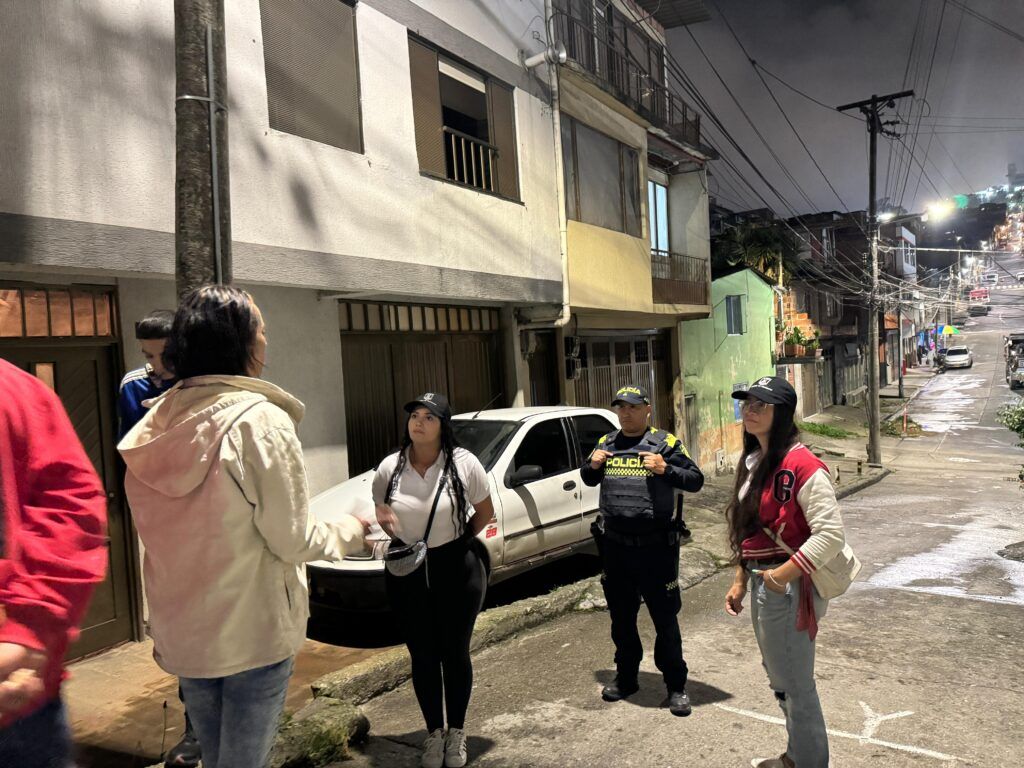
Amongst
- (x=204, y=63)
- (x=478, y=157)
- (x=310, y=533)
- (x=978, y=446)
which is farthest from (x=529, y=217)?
(x=978, y=446)

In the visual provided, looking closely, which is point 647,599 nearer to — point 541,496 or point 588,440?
point 541,496

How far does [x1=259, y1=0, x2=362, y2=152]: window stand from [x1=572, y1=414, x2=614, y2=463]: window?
3627mm

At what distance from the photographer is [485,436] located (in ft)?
21.7

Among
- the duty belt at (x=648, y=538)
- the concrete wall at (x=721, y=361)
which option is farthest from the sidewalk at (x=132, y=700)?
the concrete wall at (x=721, y=361)

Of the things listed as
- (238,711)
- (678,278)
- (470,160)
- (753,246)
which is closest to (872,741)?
(238,711)

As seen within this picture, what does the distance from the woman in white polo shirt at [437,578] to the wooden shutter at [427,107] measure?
568 cm

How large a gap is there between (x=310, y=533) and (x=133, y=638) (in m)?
4.57

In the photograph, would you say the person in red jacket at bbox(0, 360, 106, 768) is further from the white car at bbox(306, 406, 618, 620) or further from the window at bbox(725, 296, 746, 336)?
the window at bbox(725, 296, 746, 336)

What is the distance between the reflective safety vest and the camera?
159 inches

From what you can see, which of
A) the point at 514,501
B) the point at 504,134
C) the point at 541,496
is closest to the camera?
the point at 514,501

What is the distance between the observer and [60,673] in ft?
5.25

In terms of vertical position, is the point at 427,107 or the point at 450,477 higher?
the point at 427,107

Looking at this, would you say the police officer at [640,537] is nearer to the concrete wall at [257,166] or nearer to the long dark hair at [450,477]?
the long dark hair at [450,477]

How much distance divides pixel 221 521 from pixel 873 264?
22818mm
